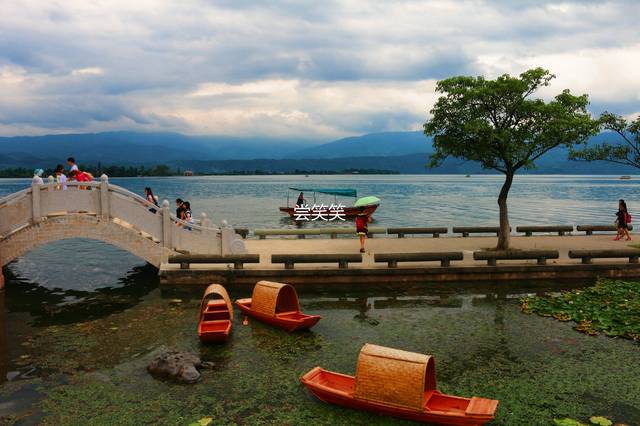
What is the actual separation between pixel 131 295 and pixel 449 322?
12.5 m

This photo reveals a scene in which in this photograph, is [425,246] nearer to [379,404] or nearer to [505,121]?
[505,121]

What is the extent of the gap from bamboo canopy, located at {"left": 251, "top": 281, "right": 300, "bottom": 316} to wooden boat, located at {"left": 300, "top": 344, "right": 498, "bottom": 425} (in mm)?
5233

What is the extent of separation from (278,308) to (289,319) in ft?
3.65

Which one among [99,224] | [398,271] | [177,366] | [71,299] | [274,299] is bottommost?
[71,299]

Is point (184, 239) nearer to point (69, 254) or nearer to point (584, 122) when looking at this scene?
point (69, 254)

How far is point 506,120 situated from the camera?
23.0 metres

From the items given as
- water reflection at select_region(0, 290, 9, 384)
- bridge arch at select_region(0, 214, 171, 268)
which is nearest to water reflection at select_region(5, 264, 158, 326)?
water reflection at select_region(0, 290, 9, 384)

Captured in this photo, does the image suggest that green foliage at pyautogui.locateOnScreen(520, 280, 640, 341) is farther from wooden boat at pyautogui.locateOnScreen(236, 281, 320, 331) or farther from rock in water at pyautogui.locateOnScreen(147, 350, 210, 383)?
rock in water at pyautogui.locateOnScreen(147, 350, 210, 383)

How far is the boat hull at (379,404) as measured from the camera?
8492mm

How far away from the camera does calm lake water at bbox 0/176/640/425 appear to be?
961cm

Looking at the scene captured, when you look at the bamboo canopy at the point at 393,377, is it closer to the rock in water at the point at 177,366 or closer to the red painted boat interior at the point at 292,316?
the rock in water at the point at 177,366

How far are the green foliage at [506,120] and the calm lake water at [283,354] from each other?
657cm

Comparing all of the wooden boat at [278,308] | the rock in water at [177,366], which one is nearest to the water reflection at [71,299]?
the wooden boat at [278,308]

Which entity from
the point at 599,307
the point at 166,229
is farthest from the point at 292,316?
the point at 599,307
